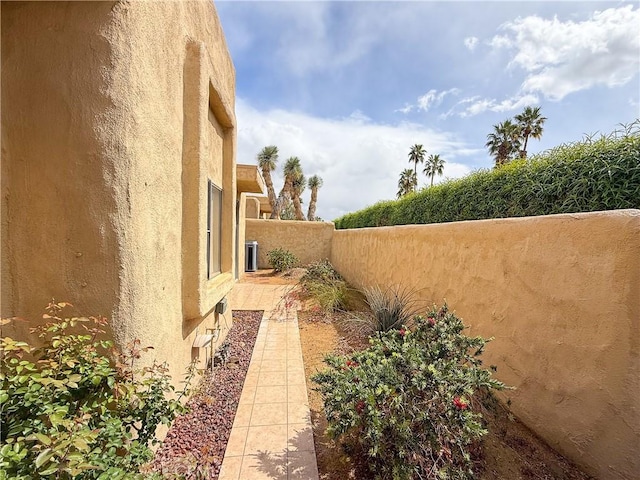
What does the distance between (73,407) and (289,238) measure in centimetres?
1318

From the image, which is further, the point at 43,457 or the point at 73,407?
the point at 73,407

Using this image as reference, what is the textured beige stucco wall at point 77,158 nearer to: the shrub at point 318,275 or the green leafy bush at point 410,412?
the green leafy bush at point 410,412

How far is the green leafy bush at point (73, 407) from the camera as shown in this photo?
1.34 metres

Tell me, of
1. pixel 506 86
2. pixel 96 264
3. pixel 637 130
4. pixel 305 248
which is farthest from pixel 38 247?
pixel 305 248

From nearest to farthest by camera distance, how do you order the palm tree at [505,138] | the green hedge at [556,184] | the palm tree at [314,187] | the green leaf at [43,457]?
1. the green leaf at [43,457]
2. the green hedge at [556,184]
3. the palm tree at [505,138]
4. the palm tree at [314,187]

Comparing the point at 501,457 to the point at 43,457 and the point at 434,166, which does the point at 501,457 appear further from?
the point at 434,166

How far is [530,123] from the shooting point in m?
20.8

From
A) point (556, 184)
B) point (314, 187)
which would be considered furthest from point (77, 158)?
point (314, 187)

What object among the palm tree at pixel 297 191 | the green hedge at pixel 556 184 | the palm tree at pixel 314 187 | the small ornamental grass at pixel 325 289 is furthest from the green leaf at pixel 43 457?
the palm tree at pixel 314 187

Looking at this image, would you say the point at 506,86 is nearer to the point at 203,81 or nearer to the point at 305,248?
the point at 203,81

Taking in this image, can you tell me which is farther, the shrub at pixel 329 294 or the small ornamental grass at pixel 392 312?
the shrub at pixel 329 294

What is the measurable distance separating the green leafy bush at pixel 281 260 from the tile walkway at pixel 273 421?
25.3 ft

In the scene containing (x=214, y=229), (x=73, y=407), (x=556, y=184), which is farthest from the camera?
(x=214, y=229)

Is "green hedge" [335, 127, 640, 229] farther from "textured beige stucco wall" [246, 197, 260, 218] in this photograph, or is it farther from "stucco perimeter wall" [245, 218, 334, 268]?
"textured beige stucco wall" [246, 197, 260, 218]
